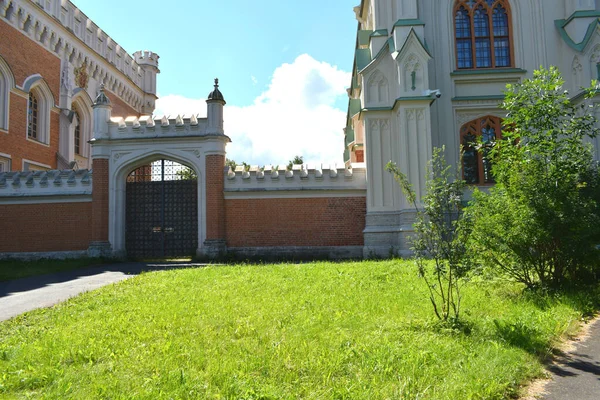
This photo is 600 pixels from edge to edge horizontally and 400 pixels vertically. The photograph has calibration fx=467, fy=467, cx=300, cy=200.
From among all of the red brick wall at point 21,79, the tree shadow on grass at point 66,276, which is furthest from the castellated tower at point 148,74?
the tree shadow on grass at point 66,276

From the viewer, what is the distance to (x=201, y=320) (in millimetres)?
5586

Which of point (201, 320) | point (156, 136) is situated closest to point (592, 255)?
point (201, 320)

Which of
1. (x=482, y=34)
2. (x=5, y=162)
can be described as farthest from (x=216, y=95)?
(x=5, y=162)

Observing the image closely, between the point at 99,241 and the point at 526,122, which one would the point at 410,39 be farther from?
the point at 99,241

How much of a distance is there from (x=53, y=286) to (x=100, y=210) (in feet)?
19.4

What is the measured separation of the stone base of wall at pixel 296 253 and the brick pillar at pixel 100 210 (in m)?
4.03

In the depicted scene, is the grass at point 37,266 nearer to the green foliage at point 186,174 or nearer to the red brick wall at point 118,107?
the green foliage at point 186,174

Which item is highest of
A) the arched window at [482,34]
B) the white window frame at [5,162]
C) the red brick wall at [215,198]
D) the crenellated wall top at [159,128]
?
the arched window at [482,34]

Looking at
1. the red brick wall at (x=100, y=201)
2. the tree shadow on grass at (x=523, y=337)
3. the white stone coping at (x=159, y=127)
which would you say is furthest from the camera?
the white stone coping at (x=159, y=127)

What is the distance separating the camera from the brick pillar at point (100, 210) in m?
14.9

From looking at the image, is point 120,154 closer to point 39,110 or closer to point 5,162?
point 5,162

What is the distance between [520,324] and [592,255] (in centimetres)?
263

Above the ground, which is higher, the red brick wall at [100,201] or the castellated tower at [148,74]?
the castellated tower at [148,74]

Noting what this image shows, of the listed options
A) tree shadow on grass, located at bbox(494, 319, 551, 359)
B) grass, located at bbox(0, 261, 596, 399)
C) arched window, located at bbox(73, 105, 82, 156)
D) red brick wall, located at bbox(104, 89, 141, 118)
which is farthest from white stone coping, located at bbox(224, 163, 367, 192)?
red brick wall, located at bbox(104, 89, 141, 118)
